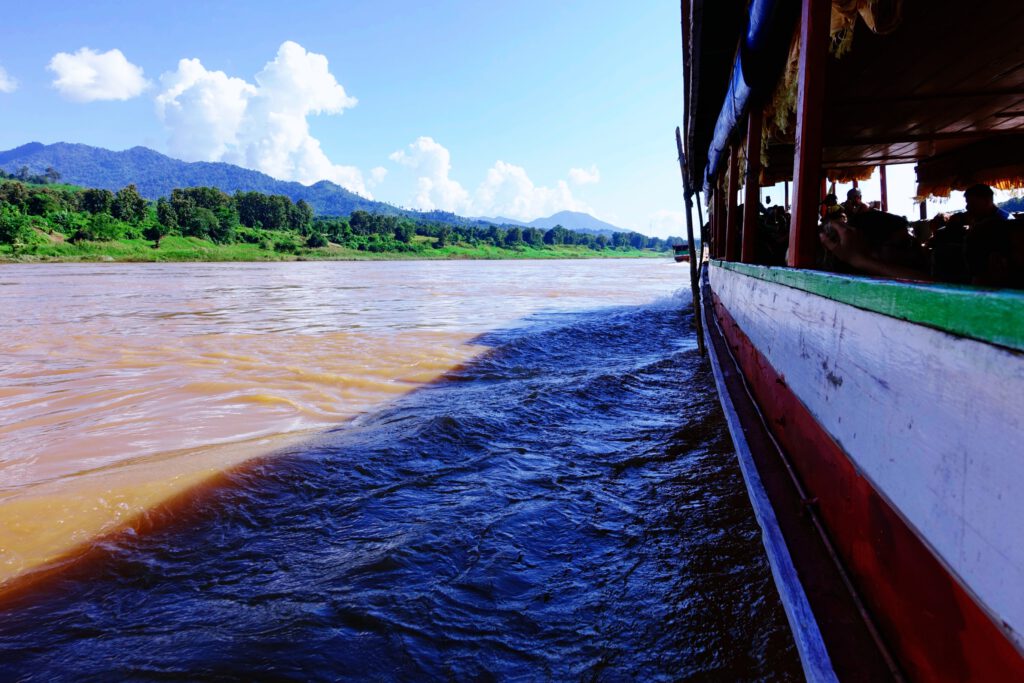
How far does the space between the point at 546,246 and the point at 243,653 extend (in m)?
140

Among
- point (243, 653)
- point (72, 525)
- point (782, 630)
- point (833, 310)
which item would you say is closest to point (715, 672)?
point (782, 630)

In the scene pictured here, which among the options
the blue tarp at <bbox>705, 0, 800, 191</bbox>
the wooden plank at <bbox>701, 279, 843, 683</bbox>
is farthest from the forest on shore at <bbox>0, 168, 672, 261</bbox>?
the wooden plank at <bbox>701, 279, 843, 683</bbox>

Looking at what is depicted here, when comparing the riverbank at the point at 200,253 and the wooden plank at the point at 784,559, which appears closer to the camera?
the wooden plank at the point at 784,559

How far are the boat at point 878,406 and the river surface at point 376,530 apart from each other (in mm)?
535

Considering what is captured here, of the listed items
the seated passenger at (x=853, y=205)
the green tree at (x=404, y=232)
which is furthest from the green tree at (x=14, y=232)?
the seated passenger at (x=853, y=205)

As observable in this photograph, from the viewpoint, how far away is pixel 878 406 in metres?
1.68

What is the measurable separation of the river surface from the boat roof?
282cm

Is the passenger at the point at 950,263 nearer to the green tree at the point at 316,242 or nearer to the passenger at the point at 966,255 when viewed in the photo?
the passenger at the point at 966,255

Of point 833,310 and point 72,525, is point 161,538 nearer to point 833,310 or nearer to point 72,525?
point 72,525

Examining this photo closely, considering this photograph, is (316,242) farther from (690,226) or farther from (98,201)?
→ (690,226)

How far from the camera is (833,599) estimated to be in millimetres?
2012

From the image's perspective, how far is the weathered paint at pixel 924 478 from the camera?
1027 millimetres

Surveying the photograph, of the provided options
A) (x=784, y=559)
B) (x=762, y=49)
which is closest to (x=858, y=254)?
(x=762, y=49)

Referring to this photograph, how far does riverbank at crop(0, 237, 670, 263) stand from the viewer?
64575mm
